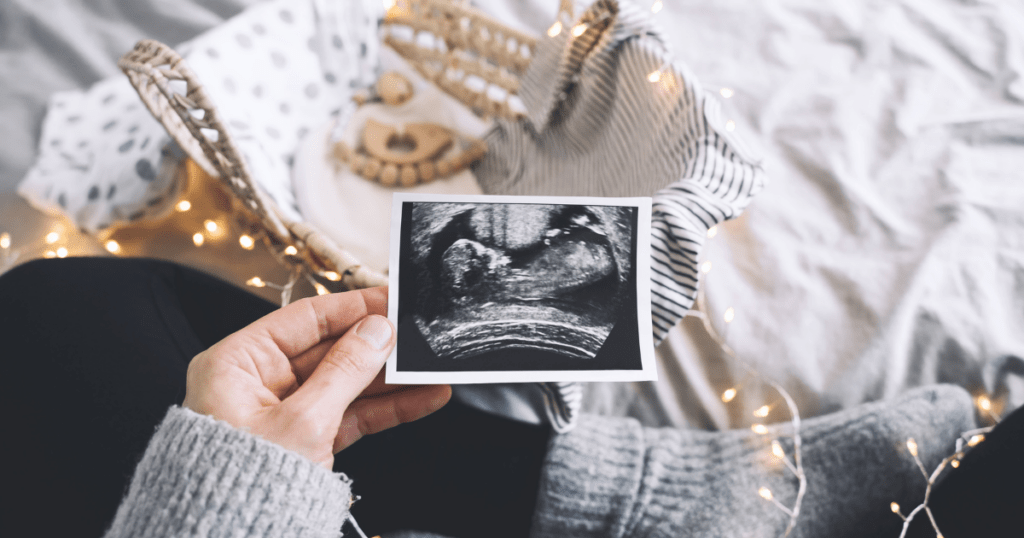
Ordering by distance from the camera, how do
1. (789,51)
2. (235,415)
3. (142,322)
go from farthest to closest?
(789,51) → (142,322) → (235,415)

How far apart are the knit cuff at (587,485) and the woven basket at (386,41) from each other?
0.96 feet

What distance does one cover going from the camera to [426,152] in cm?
86

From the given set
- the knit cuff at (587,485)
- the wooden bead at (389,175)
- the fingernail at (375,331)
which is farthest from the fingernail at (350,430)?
the wooden bead at (389,175)

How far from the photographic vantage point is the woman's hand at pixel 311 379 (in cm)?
37

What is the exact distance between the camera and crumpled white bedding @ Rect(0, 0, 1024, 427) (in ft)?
2.35

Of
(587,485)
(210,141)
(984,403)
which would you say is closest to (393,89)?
(210,141)

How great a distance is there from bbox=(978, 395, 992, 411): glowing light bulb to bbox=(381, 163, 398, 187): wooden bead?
2.93 feet

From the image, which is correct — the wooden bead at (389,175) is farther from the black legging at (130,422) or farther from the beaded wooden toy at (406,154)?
the black legging at (130,422)

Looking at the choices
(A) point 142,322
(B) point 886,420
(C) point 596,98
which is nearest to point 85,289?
(A) point 142,322

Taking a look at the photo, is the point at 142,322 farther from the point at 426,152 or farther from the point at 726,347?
the point at 726,347

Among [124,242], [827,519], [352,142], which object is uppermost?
[352,142]

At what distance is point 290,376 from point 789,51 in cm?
105

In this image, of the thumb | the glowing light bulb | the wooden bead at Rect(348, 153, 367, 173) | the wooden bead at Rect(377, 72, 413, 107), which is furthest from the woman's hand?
the glowing light bulb

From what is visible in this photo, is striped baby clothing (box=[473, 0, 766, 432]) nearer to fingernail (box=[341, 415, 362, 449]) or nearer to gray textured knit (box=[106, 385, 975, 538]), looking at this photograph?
gray textured knit (box=[106, 385, 975, 538])
